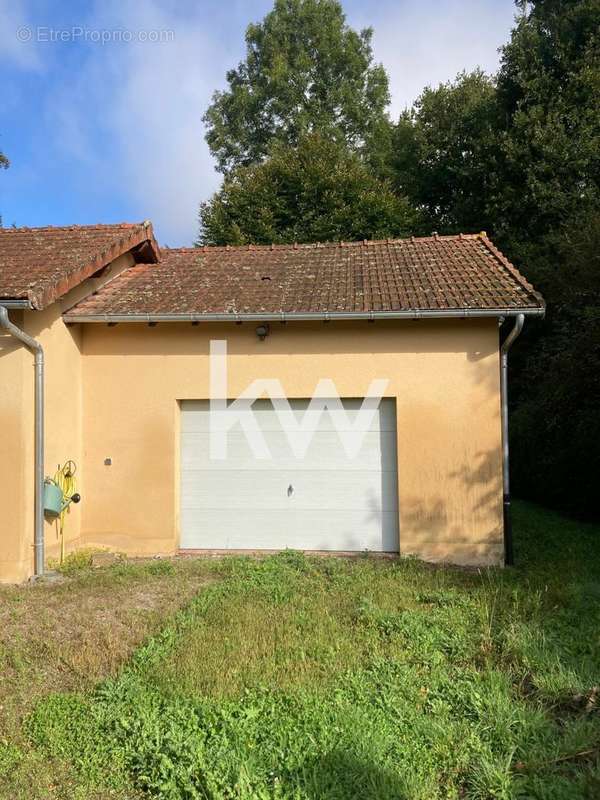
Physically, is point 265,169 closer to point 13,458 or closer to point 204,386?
point 204,386

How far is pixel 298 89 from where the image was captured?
2600 centimetres

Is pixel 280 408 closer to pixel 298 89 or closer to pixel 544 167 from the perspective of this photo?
pixel 544 167

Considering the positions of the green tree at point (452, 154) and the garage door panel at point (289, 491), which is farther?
the green tree at point (452, 154)

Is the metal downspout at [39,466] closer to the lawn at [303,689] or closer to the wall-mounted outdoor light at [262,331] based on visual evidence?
the lawn at [303,689]

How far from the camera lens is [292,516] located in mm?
7906

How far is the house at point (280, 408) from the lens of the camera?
7395 millimetres

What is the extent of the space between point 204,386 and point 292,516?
6.94 ft

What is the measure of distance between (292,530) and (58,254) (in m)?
4.76

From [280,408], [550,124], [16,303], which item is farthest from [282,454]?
[550,124]

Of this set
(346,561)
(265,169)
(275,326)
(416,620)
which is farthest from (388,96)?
(416,620)

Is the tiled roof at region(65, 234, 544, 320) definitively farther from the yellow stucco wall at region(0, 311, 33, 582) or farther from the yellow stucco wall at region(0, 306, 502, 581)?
the yellow stucco wall at region(0, 311, 33, 582)

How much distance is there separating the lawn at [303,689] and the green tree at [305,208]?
13914mm

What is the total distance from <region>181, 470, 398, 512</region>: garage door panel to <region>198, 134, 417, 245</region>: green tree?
11.6 metres

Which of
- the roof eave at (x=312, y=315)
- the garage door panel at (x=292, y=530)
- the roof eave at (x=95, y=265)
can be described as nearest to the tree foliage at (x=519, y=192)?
the roof eave at (x=312, y=315)
